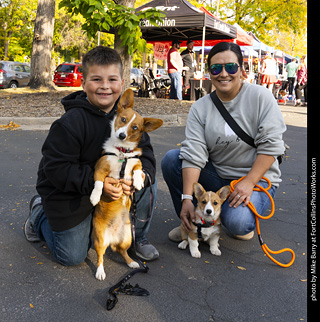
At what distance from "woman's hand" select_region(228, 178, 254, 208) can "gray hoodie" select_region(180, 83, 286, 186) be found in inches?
11.3

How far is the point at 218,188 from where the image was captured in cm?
360

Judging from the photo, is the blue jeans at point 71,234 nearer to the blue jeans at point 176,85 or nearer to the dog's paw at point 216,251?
the dog's paw at point 216,251

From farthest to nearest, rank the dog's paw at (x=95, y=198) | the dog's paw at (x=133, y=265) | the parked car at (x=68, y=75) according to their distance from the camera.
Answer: the parked car at (x=68, y=75), the dog's paw at (x=133, y=265), the dog's paw at (x=95, y=198)

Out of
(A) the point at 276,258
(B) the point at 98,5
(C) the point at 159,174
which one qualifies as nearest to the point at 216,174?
(A) the point at 276,258

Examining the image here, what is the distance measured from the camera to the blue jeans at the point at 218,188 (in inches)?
125

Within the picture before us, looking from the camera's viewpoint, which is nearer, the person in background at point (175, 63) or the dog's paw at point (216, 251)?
the dog's paw at point (216, 251)

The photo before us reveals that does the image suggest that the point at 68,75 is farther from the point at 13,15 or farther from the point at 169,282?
the point at 169,282

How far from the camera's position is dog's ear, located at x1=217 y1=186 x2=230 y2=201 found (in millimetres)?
3158

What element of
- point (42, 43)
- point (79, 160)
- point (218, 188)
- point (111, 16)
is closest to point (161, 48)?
point (42, 43)

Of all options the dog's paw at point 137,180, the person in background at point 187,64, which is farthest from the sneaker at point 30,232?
the person in background at point 187,64

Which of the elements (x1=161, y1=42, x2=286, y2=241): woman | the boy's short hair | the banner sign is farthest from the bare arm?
the banner sign

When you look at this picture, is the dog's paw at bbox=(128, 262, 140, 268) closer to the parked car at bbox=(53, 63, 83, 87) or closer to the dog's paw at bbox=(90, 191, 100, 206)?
the dog's paw at bbox=(90, 191, 100, 206)

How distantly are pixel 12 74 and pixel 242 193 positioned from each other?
72.9 feet

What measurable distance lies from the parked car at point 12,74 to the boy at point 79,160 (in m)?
21.0
